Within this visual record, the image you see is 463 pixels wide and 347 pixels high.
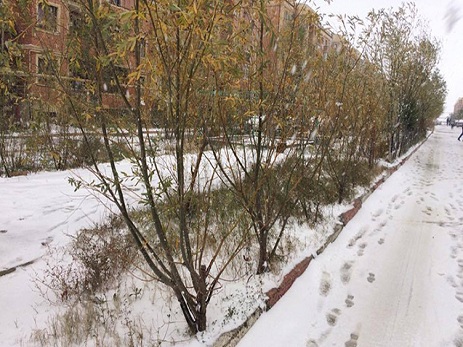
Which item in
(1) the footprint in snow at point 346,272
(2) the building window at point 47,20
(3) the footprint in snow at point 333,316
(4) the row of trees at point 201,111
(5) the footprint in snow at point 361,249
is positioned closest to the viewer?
(4) the row of trees at point 201,111

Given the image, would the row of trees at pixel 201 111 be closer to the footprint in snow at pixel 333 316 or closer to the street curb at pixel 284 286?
the street curb at pixel 284 286

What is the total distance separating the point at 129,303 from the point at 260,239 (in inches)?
54.9

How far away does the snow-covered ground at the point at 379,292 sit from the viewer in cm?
277

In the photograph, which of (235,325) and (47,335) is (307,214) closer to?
(235,325)

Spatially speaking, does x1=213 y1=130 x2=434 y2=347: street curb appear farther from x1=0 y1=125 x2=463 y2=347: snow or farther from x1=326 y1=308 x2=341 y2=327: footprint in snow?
x1=326 y1=308 x2=341 y2=327: footprint in snow

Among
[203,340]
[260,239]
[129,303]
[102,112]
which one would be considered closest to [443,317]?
[260,239]

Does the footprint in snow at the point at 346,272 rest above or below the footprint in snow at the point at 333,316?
above

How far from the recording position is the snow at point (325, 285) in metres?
2.74

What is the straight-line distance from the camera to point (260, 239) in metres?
3.57

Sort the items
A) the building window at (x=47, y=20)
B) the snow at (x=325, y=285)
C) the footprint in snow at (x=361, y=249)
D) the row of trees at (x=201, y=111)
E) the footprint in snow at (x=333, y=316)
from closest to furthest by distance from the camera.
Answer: the row of trees at (x=201, y=111) < the building window at (x=47, y=20) < the snow at (x=325, y=285) < the footprint in snow at (x=333, y=316) < the footprint in snow at (x=361, y=249)

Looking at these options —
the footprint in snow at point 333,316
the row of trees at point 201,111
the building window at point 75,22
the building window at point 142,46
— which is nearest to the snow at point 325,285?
the footprint in snow at point 333,316

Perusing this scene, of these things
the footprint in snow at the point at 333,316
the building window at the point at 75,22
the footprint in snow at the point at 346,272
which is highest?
the building window at the point at 75,22

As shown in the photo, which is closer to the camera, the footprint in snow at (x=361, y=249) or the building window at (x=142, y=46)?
the building window at (x=142, y=46)

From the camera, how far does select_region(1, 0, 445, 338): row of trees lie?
1.90m
